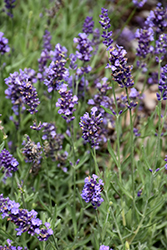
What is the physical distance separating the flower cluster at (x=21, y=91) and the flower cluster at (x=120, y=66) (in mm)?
578

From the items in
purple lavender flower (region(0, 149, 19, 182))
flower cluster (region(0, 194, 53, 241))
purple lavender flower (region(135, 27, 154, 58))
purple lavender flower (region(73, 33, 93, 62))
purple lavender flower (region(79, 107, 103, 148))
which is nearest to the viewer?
flower cluster (region(0, 194, 53, 241))

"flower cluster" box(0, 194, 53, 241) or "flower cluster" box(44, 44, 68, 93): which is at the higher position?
"flower cluster" box(44, 44, 68, 93)

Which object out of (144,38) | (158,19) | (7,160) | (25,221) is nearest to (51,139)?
(7,160)

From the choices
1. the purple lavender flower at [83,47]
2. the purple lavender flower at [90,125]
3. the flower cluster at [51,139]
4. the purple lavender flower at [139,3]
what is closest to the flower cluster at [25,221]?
the purple lavender flower at [90,125]

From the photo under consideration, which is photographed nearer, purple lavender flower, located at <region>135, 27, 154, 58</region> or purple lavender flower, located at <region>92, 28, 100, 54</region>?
purple lavender flower, located at <region>135, 27, 154, 58</region>

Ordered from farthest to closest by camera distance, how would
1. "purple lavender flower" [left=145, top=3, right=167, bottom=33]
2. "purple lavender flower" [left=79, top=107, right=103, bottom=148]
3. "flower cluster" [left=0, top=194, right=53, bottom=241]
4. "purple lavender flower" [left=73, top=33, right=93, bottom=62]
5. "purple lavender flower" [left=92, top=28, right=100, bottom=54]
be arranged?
"purple lavender flower" [left=92, top=28, right=100, bottom=54] → "purple lavender flower" [left=145, top=3, right=167, bottom=33] → "purple lavender flower" [left=73, top=33, right=93, bottom=62] → "purple lavender flower" [left=79, top=107, right=103, bottom=148] → "flower cluster" [left=0, top=194, right=53, bottom=241]

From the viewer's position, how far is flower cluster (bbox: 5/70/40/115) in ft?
6.75

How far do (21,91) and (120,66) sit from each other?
723 mm

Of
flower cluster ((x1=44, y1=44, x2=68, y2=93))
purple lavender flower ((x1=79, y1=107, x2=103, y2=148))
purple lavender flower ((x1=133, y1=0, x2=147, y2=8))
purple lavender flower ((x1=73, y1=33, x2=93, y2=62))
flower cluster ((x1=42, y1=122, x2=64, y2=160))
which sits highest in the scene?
purple lavender flower ((x1=133, y1=0, x2=147, y2=8))

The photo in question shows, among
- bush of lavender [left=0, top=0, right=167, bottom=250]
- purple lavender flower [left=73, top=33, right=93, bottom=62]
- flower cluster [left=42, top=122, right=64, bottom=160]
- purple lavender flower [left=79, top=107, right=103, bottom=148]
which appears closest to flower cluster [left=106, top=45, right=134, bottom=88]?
bush of lavender [left=0, top=0, right=167, bottom=250]

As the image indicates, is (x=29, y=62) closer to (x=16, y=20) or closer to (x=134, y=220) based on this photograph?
(x=16, y=20)

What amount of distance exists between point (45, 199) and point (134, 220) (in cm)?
99

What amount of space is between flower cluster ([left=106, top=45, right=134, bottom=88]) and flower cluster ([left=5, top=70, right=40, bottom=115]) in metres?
0.58

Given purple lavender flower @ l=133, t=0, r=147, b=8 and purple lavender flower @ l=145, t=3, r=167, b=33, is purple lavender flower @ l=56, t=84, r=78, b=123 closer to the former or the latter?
purple lavender flower @ l=145, t=3, r=167, b=33
